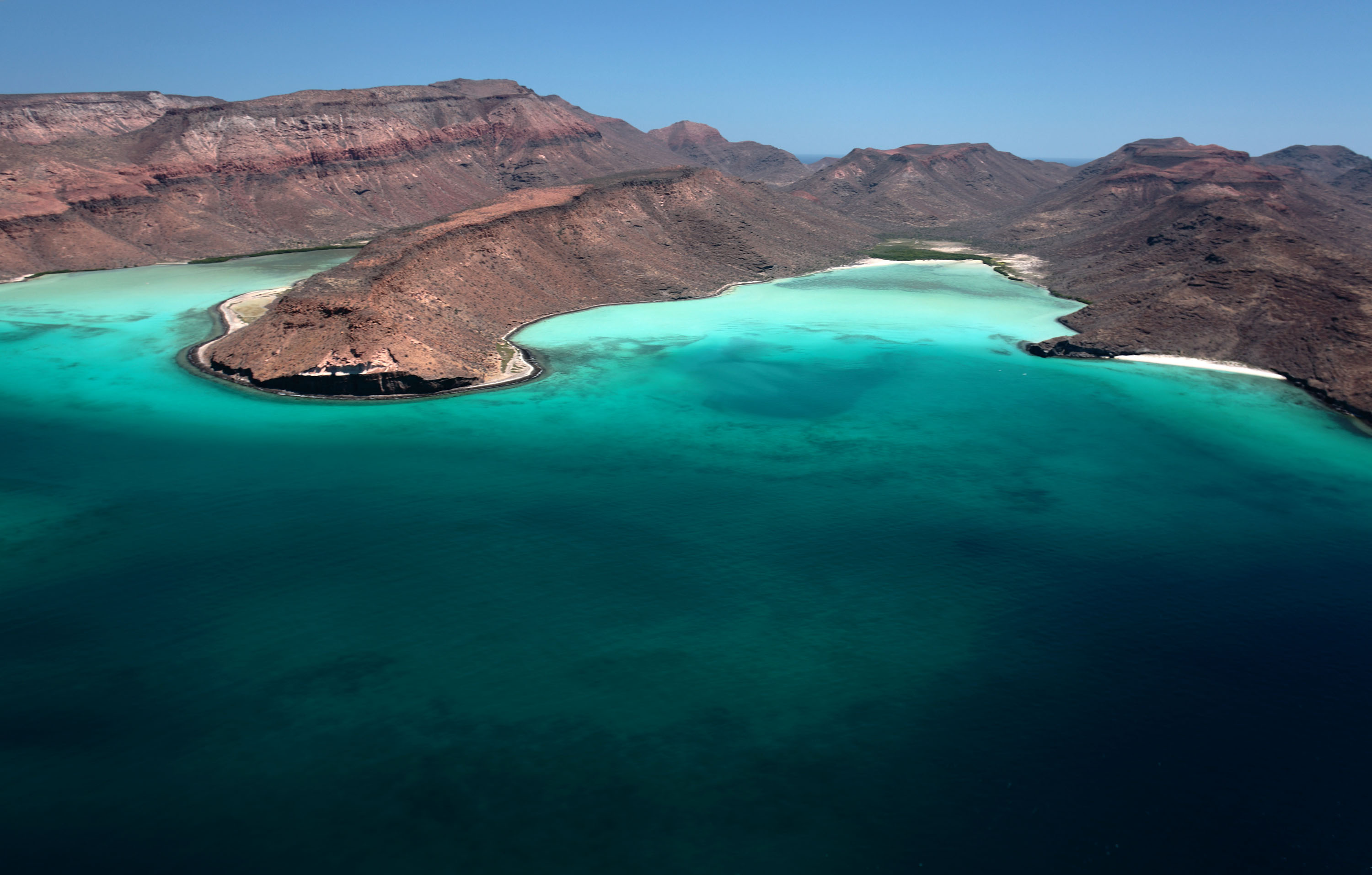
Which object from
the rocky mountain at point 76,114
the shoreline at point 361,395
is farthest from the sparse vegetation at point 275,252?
the rocky mountain at point 76,114

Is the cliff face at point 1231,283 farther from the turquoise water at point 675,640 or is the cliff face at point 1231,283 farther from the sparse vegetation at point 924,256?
the turquoise water at point 675,640

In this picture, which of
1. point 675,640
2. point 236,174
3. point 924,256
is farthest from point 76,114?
point 675,640

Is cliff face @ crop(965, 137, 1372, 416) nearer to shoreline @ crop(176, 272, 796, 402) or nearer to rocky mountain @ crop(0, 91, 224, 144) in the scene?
shoreline @ crop(176, 272, 796, 402)

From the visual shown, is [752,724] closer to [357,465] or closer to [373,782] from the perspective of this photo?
[373,782]

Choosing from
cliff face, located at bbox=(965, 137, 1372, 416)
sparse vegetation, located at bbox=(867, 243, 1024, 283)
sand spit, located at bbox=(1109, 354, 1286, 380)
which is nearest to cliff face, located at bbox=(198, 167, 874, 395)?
sparse vegetation, located at bbox=(867, 243, 1024, 283)

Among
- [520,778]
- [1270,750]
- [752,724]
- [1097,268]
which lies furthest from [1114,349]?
[520,778]

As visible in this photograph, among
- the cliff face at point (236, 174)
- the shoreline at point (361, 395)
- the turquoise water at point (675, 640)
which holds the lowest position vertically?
the turquoise water at point (675, 640)
